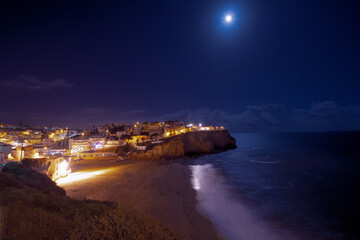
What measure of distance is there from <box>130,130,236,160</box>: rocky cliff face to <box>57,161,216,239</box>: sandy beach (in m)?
15.7

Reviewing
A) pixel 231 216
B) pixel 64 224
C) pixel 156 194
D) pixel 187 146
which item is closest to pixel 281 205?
pixel 231 216

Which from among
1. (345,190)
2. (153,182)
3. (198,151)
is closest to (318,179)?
(345,190)

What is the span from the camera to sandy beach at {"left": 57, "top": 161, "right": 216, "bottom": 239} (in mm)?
12789

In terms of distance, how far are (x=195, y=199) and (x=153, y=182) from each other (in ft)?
21.9

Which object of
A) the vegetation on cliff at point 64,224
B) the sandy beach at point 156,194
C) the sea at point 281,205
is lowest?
the sea at point 281,205

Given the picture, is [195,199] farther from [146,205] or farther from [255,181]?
[255,181]

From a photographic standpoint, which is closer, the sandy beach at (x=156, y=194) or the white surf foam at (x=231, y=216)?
the white surf foam at (x=231, y=216)

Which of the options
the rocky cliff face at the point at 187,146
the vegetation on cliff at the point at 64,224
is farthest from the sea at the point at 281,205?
the rocky cliff face at the point at 187,146

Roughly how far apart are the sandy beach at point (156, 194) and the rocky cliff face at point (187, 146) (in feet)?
51.4

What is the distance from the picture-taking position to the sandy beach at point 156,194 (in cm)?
1279

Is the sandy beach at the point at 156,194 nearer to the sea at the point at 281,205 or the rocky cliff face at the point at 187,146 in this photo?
the sea at the point at 281,205

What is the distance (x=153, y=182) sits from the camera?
875 inches

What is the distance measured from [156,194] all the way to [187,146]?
3589 cm

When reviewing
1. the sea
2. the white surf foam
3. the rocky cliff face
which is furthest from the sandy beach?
the rocky cliff face
